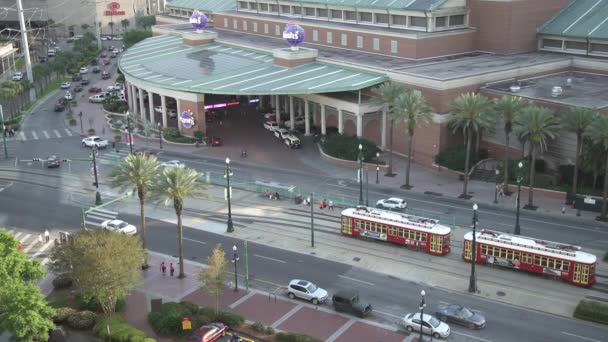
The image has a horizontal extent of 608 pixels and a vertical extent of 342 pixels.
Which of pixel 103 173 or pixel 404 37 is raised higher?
pixel 404 37

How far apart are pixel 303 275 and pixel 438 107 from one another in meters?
33.9

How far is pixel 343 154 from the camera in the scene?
8500 cm

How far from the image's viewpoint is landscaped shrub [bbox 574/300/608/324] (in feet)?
150

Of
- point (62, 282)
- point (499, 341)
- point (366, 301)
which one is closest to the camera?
point (499, 341)

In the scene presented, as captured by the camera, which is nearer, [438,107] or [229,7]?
[438,107]

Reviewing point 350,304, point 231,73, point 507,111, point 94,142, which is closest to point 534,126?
point 507,111

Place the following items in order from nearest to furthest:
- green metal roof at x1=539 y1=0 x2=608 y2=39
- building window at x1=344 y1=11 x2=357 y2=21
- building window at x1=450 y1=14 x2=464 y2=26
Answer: green metal roof at x1=539 y1=0 x2=608 y2=39 → building window at x1=450 y1=14 x2=464 y2=26 → building window at x1=344 y1=11 x2=357 y2=21

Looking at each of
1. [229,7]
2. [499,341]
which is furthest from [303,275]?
[229,7]

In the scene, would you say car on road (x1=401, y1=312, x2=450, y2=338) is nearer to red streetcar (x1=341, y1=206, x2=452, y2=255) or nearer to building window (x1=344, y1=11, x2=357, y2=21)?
red streetcar (x1=341, y1=206, x2=452, y2=255)

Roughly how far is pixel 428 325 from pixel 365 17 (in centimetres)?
7285

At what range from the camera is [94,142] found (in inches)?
3807

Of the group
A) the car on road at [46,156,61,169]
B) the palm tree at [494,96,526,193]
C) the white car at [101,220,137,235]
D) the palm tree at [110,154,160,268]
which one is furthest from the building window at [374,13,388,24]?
the palm tree at [110,154,160,268]

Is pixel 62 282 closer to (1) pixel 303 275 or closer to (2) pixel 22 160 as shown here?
(1) pixel 303 275

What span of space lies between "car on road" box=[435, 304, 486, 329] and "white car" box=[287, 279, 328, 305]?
8.51 meters
